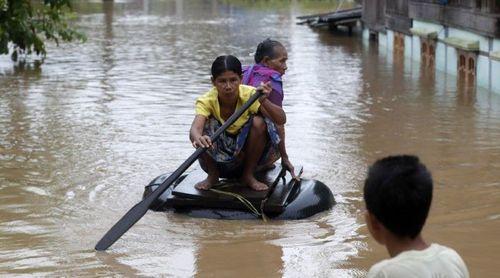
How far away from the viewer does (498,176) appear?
8102 millimetres

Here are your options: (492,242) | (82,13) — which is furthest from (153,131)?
(82,13)

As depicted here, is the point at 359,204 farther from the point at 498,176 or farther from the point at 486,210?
the point at 498,176

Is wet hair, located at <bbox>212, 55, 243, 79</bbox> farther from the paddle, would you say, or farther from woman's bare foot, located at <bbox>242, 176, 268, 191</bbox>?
woman's bare foot, located at <bbox>242, 176, 268, 191</bbox>

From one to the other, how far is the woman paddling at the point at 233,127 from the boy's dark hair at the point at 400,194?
3.86 metres

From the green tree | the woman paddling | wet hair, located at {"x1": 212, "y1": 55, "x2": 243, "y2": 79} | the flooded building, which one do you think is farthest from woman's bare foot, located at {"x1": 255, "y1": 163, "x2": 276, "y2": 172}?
the green tree

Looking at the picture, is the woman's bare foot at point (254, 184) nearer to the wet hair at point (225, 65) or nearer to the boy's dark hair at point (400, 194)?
the wet hair at point (225, 65)

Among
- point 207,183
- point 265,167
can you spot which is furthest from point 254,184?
point 265,167

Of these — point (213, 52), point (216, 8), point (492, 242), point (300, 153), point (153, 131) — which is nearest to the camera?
point (492, 242)

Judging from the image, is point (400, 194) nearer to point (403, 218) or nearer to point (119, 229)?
point (403, 218)

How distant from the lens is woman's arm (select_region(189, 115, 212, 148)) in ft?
20.1

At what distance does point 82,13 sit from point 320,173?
32725 millimetres

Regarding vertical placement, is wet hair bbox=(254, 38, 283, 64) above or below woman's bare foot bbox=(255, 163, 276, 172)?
above

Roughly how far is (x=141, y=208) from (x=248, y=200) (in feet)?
2.82

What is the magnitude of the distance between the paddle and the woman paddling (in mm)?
342
